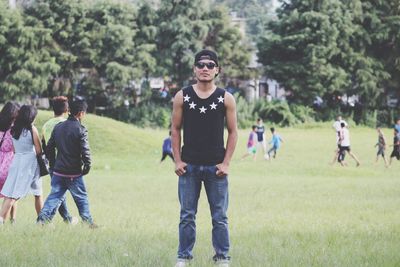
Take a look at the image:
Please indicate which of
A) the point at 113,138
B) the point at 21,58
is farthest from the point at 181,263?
the point at 21,58

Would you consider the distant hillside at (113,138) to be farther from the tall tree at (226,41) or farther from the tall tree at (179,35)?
the tall tree at (226,41)

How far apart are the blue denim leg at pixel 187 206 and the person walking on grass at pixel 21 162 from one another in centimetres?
385

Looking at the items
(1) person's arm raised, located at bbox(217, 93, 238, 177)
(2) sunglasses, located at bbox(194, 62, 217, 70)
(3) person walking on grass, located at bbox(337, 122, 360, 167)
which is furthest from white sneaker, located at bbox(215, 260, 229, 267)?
(3) person walking on grass, located at bbox(337, 122, 360, 167)

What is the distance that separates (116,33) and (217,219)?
4381 cm

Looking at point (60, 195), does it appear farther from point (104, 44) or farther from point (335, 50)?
point (335, 50)

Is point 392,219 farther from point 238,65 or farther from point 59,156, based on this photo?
point 238,65

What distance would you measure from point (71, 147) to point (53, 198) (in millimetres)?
706

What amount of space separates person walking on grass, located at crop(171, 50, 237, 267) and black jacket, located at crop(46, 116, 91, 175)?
2.98 meters

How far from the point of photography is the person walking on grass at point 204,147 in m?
6.19

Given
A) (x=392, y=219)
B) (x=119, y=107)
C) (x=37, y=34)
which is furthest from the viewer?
(x=119, y=107)

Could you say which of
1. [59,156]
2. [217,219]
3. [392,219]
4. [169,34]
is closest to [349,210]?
[392,219]

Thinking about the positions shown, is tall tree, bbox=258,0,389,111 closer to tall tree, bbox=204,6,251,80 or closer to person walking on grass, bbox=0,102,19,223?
tall tree, bbox=204,6,251,80

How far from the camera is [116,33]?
161ft

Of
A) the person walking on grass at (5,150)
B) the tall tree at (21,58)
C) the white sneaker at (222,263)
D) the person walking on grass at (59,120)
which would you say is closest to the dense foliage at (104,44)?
the tall tree at (21,58)
